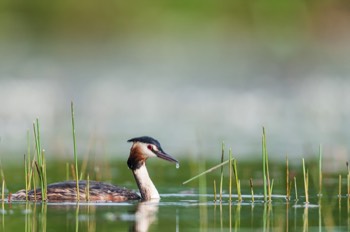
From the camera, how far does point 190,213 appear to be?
13.7m

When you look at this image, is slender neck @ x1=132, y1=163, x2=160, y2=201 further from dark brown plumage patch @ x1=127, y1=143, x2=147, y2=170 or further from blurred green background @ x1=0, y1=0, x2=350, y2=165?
blurred green background @ x1=0, y1=0, x2=350, y2=165

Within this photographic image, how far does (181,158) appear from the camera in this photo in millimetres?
21172

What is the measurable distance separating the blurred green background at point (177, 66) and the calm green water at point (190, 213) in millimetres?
10599

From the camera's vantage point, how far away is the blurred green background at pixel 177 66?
29.4m

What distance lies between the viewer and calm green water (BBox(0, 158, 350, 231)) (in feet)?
41.2

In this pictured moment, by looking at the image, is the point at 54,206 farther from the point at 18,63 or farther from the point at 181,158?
the point at 18,63

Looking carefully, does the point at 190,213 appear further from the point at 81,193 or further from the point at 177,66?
the point at 177,66

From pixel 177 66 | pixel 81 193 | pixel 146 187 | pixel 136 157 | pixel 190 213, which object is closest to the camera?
pixel 190 213

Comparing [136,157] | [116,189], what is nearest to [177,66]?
[136,157]

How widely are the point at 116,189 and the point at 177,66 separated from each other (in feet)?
65.2

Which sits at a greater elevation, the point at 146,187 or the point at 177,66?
the point at 177,66

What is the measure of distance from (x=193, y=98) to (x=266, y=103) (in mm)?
1814

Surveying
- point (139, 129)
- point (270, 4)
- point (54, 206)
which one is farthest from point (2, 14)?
point (54, 206)

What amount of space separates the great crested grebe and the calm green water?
25cm
